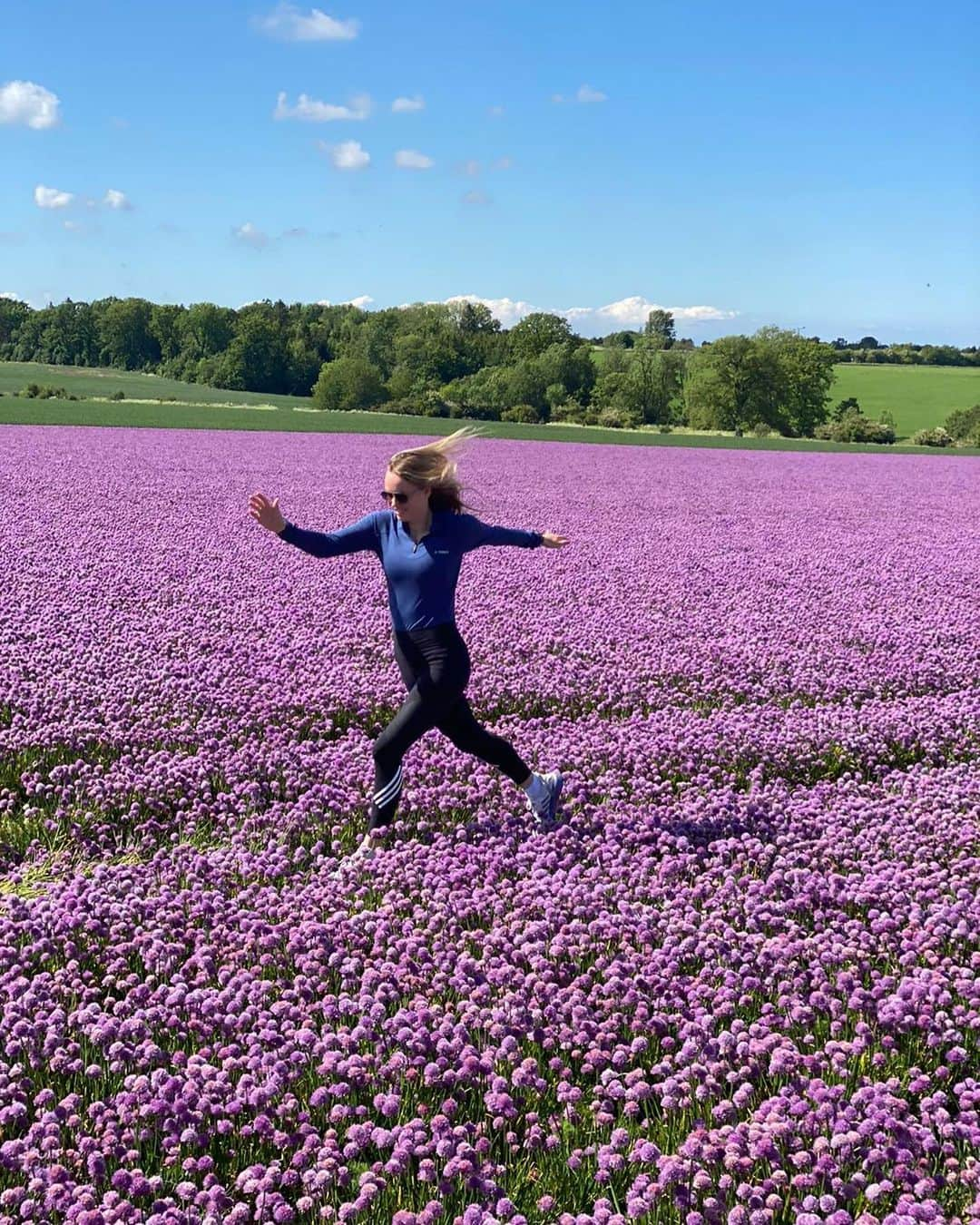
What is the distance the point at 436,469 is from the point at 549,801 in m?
1.82

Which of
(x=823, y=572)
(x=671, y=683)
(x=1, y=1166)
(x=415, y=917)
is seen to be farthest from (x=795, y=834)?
(x=823, y=572)

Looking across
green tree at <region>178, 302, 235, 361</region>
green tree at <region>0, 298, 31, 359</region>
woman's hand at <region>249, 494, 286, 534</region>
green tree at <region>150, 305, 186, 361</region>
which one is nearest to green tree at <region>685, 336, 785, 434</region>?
green tree at <region>178, 302, 235, 361</region>

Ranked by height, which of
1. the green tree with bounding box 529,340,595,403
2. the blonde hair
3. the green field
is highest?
the green tree with bounding box 529,340,595,403

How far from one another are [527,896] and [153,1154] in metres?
1.96

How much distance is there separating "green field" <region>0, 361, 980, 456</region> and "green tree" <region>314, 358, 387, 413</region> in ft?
8.68

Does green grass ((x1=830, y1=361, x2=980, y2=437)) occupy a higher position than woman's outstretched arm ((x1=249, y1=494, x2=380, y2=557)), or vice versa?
green grass ((x1=830, y1=361, x2=980, y2=437))

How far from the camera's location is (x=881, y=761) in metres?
7.06

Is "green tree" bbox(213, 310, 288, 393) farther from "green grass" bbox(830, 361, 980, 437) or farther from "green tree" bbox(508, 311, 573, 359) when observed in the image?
"green grass" bbox(830, 361, 980, 437)

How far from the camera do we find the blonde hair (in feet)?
17.0

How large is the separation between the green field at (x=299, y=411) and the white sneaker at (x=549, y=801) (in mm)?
13982

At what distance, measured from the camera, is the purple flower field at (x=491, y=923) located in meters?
3.04

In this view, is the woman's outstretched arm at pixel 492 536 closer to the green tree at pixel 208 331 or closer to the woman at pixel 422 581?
the woman at pixel 422 581

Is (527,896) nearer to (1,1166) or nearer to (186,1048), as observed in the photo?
(186,1048)

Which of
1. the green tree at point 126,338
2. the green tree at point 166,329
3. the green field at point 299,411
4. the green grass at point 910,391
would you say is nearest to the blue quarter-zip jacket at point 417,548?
the green field at point 299,411
